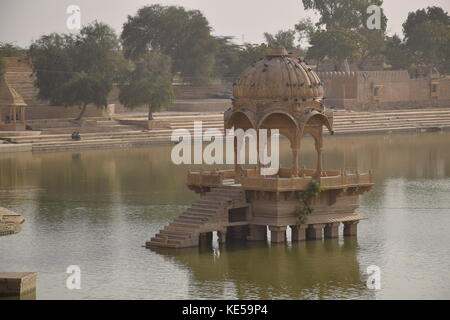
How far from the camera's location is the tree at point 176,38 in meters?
96.7

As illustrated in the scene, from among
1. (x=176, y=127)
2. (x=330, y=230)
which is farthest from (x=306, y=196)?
(x=176, y=127)

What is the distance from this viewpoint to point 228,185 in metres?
38.2

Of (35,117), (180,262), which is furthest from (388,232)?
(35,117)

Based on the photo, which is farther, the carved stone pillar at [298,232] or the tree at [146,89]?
the tree at [146,89]

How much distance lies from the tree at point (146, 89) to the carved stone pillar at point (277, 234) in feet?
138

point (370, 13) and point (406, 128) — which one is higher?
point (370, 13)

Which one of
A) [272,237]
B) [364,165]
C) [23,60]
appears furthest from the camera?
[23,60]

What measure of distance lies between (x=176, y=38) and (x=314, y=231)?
61453 mm

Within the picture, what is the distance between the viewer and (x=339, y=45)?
101625 millimetres

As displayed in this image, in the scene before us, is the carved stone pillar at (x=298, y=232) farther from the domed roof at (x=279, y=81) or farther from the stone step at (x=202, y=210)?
the domed roof at (x=279, y=81)

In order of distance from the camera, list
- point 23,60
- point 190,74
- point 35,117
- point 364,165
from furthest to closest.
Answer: point 190,74
point 23,60
point 35,117
point 364,165

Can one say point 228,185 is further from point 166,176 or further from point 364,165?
point 364,165

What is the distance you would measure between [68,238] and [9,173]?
1943 cm

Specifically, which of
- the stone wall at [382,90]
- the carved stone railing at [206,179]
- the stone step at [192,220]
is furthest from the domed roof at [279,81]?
the stone wall at [382,90]
